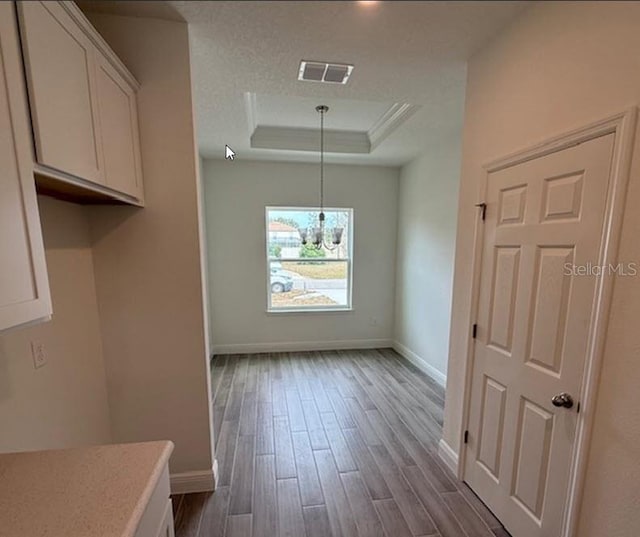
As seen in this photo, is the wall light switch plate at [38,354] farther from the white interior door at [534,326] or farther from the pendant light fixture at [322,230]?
the pendant light fixture at [322,230]

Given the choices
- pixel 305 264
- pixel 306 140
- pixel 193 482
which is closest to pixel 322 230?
pixel 305 264

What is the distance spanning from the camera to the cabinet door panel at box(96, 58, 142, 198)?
1.22 metres

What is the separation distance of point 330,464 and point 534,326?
165 cm

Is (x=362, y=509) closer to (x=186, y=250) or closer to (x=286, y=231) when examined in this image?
(x=186, y=250)

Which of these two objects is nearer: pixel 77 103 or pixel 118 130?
pixel 77 103

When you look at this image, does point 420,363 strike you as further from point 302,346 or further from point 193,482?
point 193,482

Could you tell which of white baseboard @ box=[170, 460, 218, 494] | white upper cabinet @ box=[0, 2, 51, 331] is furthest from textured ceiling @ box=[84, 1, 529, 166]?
white baseboard @ box=[170, 460, 218, 494]

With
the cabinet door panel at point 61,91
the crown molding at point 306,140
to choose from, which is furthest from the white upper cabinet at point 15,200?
the crown molding at point 306,140

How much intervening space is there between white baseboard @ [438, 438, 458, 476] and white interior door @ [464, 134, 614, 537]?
206 mm

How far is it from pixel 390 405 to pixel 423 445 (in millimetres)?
617

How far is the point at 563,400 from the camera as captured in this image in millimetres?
1286

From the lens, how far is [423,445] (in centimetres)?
240

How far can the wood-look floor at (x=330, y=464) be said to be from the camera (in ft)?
5.58

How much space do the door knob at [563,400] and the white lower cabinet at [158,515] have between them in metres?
1.59
